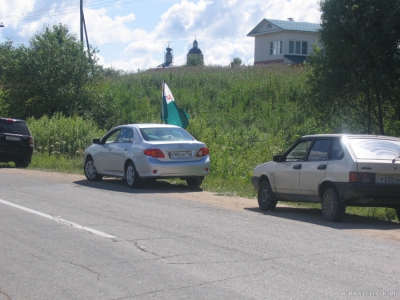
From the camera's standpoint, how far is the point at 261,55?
6531cm

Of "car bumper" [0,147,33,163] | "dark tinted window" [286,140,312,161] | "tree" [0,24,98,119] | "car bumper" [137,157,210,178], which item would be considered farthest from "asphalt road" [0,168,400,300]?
"tree" [0,24,98,119]

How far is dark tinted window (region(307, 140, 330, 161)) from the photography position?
10957 mm

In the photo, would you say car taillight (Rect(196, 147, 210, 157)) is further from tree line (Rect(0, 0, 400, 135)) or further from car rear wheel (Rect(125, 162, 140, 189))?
tree line (Rect(0, 0, 400, 135))

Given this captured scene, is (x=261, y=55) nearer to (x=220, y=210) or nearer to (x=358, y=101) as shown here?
(x=358, y=101)

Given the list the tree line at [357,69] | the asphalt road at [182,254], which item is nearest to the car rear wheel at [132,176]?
the asphalt road at [182,254]

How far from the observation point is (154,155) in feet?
48.6

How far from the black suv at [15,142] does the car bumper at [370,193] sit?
15149mm

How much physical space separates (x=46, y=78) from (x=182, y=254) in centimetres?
2916

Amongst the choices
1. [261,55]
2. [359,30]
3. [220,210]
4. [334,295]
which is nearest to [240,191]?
[220,210]

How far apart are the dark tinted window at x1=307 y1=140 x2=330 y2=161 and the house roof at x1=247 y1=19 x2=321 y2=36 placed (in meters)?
51.8

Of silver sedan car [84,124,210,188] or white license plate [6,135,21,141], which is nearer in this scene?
silver sedan car [84,124,210,188]

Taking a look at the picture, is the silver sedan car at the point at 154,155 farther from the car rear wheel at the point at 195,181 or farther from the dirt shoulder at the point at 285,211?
the dirt shoulder at the point at 285,211

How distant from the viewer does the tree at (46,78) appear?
3516 centimetres

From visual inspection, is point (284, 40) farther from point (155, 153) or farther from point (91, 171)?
point (155, 153)
